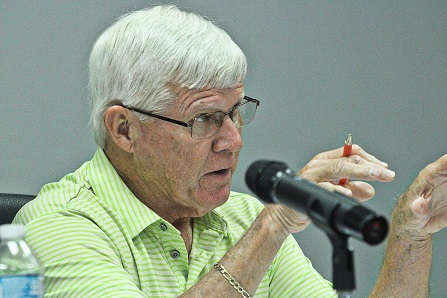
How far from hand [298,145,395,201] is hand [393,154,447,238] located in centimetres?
24

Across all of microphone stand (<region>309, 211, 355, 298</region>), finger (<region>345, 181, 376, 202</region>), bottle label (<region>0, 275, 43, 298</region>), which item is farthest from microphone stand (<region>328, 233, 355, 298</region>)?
finger (<region>345, 181, 376, 202</region>)

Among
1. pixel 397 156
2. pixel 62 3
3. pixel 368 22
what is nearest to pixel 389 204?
pixel 397 156

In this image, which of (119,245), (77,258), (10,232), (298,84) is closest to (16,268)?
(10,232)

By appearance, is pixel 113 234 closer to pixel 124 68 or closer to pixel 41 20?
pixel 124 68

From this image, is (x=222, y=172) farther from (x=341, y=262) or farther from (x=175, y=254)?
(x=341, y=262)

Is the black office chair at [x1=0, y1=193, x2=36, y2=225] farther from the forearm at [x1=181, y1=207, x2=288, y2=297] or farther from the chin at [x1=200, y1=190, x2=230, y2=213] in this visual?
the forearm at [x1=181, y1=207, x2=288, y2=297]

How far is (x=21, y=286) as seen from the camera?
4.07 ft

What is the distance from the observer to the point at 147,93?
1852mm

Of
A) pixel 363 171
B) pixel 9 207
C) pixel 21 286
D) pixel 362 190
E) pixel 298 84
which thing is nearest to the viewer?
pixel 21 286

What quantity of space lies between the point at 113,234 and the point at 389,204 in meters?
1.65

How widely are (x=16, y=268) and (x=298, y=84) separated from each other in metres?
1.97

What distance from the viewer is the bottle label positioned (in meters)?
1.23

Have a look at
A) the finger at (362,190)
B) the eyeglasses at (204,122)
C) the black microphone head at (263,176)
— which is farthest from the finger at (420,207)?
the black microphone head at (263,176)

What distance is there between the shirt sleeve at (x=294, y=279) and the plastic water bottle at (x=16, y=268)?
0.83m
